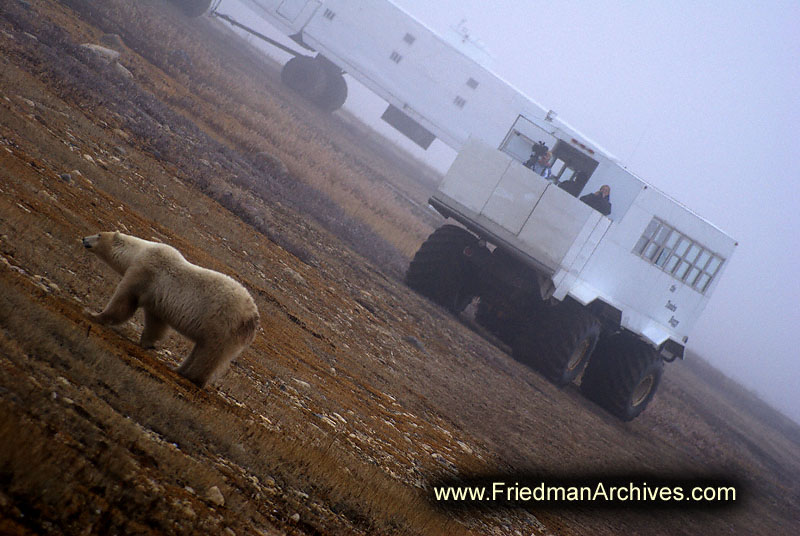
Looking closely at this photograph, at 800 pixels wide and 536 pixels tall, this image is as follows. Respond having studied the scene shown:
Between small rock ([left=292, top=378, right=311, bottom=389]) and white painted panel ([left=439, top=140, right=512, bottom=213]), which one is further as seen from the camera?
white painted panel ([left=439, top=140, right=512, bottom=213])

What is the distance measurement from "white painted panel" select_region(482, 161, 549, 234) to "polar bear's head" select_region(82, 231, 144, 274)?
36.1ft

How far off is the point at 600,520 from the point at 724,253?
10.7 meters

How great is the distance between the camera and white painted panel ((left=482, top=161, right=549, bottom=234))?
15.3m

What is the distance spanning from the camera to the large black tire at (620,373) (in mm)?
17797

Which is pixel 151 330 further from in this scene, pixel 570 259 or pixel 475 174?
pixel 570 259

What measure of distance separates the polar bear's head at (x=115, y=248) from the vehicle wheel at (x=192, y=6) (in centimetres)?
4243

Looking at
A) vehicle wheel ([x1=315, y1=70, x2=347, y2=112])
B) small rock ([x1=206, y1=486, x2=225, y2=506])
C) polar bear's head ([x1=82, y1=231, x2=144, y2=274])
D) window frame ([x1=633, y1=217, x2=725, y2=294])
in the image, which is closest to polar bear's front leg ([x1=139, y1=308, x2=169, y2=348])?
polar bear's head ([x1=82, y1=231, x2=144, y2=274])

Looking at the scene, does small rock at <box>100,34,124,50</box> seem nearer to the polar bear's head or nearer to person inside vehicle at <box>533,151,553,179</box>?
person inside vehicle at <box>533,151,553,179</box>

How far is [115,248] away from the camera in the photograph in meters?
5.34

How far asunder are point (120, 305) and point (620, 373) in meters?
15.3

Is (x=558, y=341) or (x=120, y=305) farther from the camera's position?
(x=558, y=341)

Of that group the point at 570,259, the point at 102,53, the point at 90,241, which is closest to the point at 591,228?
the point at 570,259

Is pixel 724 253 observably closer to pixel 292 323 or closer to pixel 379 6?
pixel 292 323

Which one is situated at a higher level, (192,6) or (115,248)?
(192,6)
